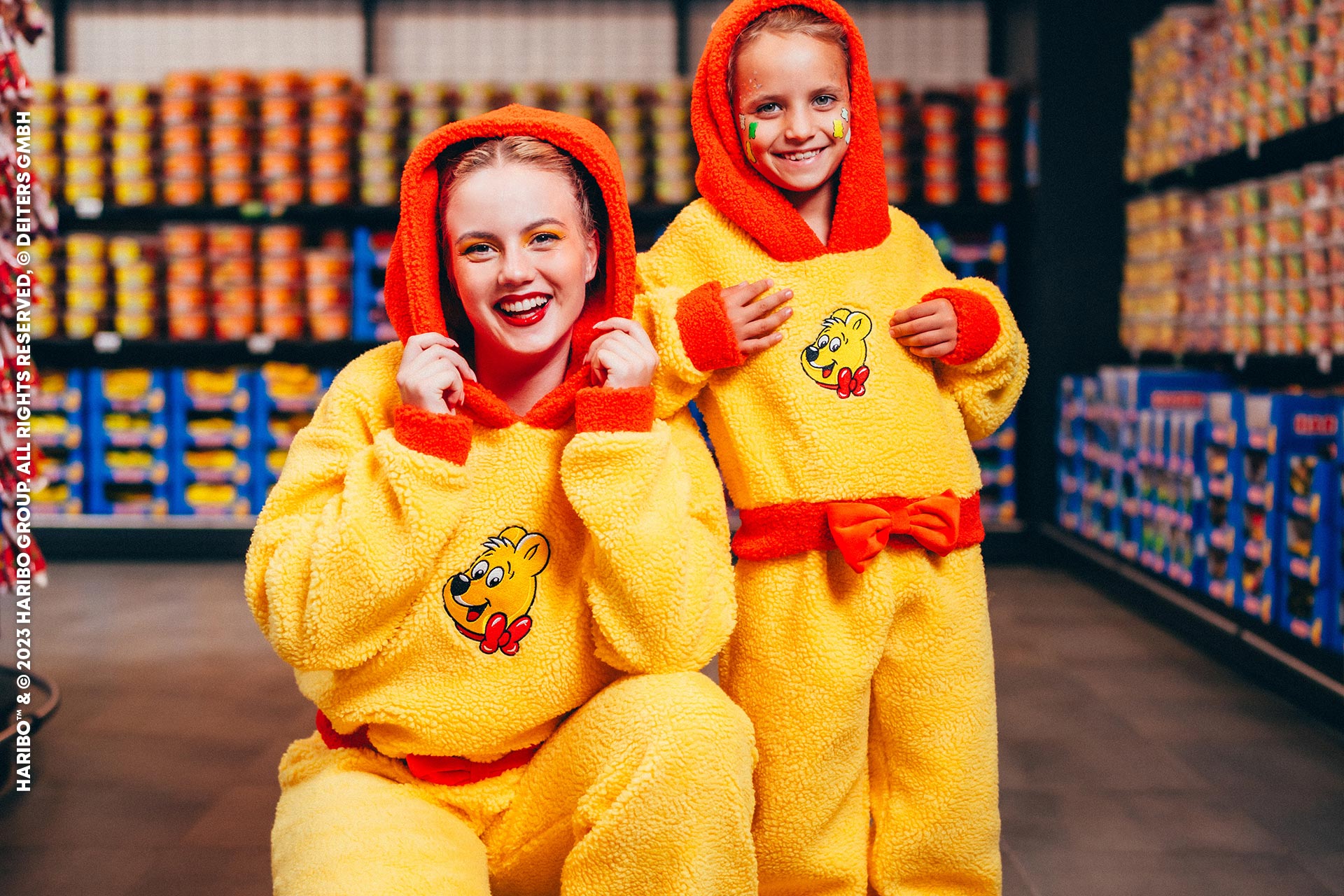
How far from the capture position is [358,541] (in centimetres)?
111

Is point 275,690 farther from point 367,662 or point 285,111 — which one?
point 285,111

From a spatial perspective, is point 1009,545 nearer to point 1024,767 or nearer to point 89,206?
point 1024,767

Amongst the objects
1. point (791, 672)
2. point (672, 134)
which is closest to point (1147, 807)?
point (791, 672)

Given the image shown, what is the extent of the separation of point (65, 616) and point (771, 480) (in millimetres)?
2942

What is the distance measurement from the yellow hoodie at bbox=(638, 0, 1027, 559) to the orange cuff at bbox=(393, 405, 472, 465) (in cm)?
34

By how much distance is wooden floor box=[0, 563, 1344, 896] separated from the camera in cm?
185

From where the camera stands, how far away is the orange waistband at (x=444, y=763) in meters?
1.22

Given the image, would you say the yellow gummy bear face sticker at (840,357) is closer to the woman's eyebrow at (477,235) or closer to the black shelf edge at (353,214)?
the woman's eyebrow at (477,235)

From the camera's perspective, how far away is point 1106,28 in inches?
168

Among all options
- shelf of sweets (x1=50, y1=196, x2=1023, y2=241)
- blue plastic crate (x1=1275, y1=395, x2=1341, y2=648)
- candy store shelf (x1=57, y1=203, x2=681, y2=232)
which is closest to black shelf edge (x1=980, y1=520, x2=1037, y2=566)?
shelf of sweets (x1=50, y1=196, x2=1023, y2=241)

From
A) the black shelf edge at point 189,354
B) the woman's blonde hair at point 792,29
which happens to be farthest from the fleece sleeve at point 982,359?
the black shelf edge at point 189,354

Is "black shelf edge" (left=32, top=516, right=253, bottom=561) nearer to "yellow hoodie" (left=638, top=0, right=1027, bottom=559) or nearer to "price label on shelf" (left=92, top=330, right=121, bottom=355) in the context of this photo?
"price label on shelf" (left=92, top=330, right=121, bottom=355)

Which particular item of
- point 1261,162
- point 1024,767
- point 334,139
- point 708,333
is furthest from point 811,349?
point 334,139

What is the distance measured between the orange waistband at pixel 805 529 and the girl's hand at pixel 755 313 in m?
0.21
